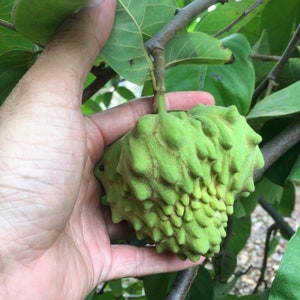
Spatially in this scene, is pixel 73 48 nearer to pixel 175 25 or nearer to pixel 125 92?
pixel 175 25

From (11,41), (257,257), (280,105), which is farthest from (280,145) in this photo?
(257,257)

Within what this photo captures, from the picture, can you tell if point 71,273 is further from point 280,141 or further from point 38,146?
point 280,141

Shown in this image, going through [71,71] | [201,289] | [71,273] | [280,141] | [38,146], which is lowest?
[201,289]

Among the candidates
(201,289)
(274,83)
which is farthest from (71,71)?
(201,289)

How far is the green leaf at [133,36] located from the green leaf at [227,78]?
301 millimetres

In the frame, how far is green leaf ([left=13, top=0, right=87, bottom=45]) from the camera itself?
77cm

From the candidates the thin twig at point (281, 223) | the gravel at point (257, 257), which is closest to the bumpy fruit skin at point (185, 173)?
the thin twig at point (281, 223)

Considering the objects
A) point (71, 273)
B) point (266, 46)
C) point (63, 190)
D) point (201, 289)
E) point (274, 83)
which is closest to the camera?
point (63, 190)

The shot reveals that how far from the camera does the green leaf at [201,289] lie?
1392mm

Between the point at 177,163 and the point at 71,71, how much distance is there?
→ 0.25 meters

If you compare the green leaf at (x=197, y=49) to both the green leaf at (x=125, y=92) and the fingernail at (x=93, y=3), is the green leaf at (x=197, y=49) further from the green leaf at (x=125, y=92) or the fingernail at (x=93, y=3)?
the green leaf at (x=125, y=92)

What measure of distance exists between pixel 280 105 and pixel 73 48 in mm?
477

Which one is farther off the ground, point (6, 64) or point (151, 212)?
point (6, 64)

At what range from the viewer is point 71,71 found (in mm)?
865
